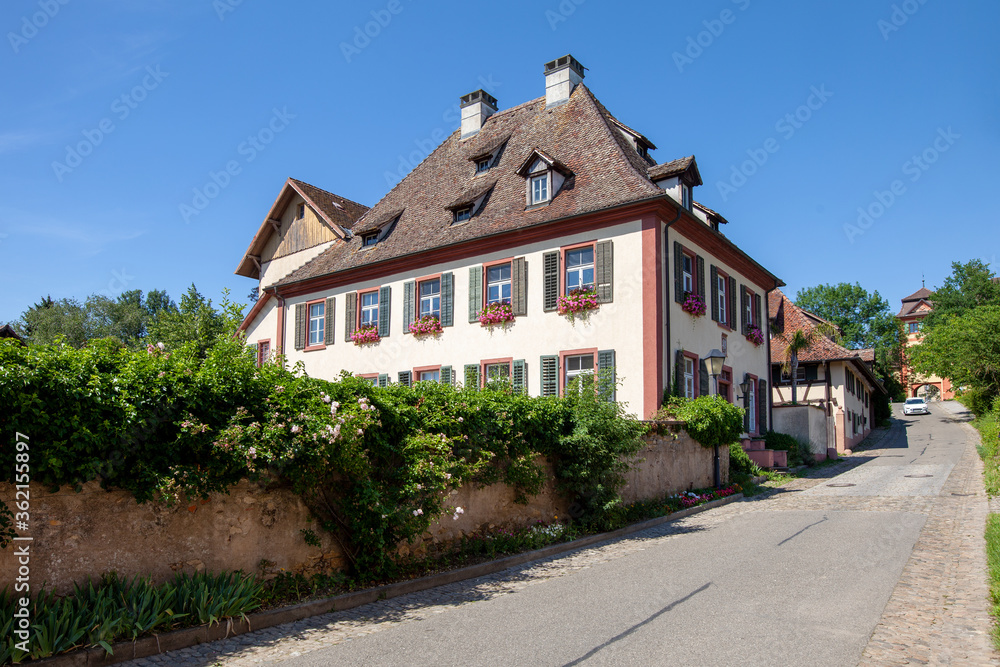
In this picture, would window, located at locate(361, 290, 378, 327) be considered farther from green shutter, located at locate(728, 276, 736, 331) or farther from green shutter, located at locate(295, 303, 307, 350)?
green shutter, located at locate(728, 276, 736, 331)

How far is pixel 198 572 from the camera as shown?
6.93 meters

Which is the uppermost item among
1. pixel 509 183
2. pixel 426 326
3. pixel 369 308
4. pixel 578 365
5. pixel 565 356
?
pixel 509 183

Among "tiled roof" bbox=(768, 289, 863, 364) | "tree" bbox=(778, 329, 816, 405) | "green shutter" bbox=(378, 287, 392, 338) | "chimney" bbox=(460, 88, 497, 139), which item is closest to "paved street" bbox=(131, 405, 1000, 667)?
"green shutter" bbox=(378, 287, 392, 338)

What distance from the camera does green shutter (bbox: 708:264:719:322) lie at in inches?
838

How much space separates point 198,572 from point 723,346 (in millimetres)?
17729

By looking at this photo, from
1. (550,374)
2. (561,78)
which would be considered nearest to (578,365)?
(550,374)

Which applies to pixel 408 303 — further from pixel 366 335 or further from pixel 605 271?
pixel 605 271

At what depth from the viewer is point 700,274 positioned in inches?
805

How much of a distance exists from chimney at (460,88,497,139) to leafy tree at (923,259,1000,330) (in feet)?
173

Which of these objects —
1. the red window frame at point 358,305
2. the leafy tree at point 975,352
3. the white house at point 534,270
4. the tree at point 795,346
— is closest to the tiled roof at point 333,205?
the white house at point 534,270

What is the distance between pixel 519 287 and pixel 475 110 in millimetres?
9662

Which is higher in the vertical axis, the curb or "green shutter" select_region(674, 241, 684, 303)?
"green shutter" select_region(674, 241, 684, 303)

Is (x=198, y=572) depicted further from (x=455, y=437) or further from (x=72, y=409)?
(x=455, y=437)

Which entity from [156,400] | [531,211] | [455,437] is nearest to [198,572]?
[156,400]
